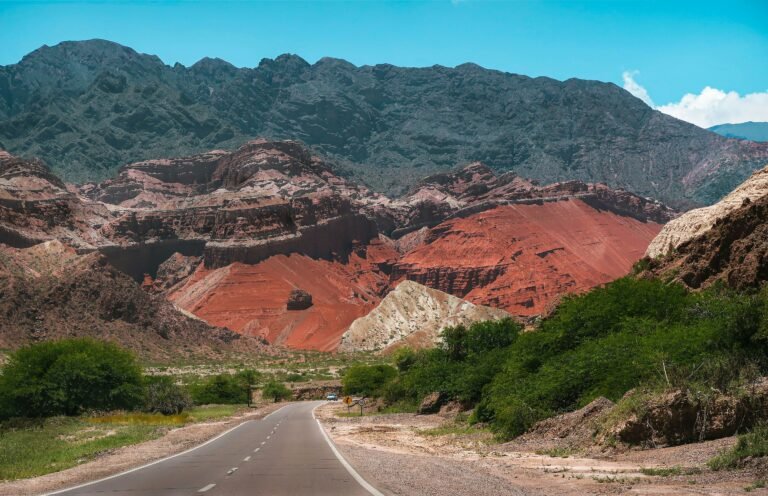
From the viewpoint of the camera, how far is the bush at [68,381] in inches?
1800

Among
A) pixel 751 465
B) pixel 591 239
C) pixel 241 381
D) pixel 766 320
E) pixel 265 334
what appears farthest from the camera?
pixel 591 239

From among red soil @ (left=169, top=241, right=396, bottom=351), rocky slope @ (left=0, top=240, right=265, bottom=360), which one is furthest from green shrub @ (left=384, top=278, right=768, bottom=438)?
red soil @ (left=169, top=241, right=396, bottom=351)

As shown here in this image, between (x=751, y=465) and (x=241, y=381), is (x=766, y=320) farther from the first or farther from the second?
(x=241, y=381)

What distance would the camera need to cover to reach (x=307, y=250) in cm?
17688

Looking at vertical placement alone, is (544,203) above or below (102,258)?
above

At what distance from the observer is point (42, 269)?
104438 mm

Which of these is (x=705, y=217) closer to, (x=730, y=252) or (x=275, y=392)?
(x=730, y=252)

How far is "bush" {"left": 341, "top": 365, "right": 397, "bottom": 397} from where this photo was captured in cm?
7488

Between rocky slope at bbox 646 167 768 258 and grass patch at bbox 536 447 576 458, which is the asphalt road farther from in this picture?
rocky slope at bbox 646 167 768 258

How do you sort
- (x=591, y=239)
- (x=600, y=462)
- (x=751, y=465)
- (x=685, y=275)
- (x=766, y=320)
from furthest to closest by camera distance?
(x=591, y=239) < (x=685, y=275) < (x=766, y=320) < (x=600, y=462) < (x=751, y=465)

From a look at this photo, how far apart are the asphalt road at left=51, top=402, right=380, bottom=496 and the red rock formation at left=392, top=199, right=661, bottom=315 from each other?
133 meters

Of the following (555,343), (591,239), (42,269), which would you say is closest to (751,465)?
(555,343)

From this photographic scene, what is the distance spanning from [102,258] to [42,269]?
8.47 meters

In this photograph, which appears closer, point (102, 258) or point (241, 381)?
point (241, 381)
